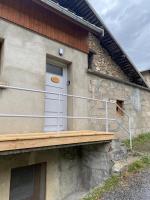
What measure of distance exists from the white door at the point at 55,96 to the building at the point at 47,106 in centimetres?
3

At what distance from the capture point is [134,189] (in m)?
5.08

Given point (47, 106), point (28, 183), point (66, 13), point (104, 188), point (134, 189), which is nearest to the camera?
point (134, 189)

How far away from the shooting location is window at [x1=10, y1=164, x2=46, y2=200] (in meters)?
5.98

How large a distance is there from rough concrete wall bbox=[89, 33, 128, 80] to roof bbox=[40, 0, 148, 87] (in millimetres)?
283

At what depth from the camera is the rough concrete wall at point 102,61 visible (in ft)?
31.3

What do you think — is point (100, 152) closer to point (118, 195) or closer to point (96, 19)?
point (118, 195)

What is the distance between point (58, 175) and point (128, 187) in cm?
204

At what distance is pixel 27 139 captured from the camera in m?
4.16

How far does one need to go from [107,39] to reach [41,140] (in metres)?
6.92

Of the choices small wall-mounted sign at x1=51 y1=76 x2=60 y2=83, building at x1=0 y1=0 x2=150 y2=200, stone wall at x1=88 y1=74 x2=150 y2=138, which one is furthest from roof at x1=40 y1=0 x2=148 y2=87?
small wall-mounted sign at x1=51 y1=76 x2=60 y2=83

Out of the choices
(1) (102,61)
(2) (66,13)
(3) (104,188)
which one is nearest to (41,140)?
(3) (104,188)

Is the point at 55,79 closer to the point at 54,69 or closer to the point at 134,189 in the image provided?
the point at 54,69

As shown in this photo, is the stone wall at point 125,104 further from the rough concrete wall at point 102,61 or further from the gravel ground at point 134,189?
the gravel ground at point 134,189

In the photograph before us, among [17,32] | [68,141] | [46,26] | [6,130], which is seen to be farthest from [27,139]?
[46,26]
